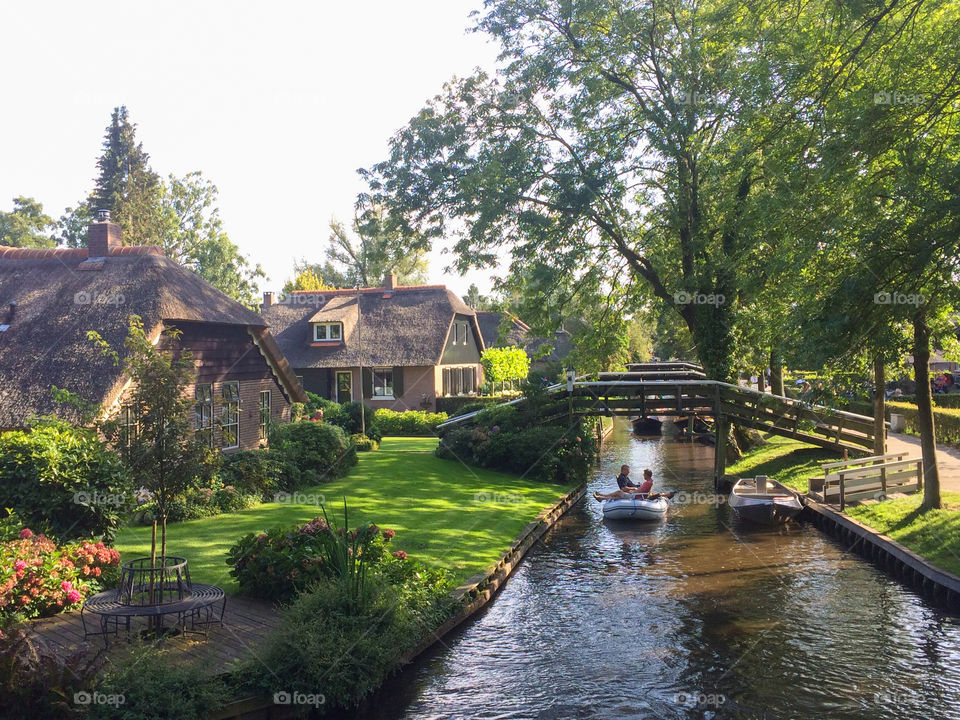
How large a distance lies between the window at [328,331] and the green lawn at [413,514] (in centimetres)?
1874

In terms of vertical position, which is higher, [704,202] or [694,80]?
[694,80]

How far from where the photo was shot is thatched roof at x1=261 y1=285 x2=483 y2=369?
45.8 meters

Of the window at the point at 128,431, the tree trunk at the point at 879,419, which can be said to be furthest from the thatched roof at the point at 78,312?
the tree trunk at the point at 879,419

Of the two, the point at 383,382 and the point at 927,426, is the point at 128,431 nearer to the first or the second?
the point at 927,426

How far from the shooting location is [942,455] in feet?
89.1

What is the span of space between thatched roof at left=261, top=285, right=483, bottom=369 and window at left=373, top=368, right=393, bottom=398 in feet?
3.31

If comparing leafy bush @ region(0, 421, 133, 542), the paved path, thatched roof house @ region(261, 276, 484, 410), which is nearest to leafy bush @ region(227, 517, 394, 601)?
leafy bush @ region(0, 421, 133, 542)

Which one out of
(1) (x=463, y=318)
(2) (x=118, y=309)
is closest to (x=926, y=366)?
(2) (x=118, y=309)

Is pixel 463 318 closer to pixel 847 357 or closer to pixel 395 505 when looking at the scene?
pixel 395 505

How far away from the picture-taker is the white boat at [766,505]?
70.4 ft

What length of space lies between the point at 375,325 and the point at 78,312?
27.1 meters

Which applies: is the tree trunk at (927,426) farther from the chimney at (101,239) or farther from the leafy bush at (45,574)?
the chimney at (101,239)

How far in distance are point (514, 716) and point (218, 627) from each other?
4365 millimetres

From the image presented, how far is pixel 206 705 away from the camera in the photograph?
8.89 meters
